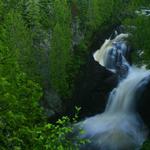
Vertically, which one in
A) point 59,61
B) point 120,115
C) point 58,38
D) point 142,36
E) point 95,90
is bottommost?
point 120,115

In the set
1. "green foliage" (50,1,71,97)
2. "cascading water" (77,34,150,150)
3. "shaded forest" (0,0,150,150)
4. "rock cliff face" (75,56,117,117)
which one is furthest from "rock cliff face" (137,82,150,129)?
"green foliage" (50,1,71,97)

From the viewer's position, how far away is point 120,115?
37125mm

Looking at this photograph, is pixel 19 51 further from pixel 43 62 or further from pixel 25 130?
pixel 25 130

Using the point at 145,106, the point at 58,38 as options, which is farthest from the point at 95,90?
the point at 58,38

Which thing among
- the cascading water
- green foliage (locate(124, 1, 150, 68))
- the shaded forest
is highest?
green foliage (locate(124, 1, 150, 68))

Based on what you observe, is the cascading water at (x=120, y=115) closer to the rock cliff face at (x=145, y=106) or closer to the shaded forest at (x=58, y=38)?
the rock cliff face at (x=145, y=106)

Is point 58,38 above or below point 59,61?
above

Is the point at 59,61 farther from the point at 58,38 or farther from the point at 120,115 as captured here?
the point at 120,115

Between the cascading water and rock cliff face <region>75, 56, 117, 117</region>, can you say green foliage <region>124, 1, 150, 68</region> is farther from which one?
rock cliff face <region>75, 56, 117, 117</region>

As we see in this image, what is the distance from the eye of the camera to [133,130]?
116ft

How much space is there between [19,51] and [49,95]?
5793mm

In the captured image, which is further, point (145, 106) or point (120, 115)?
point (120, 115)

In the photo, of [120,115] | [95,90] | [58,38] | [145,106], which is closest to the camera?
[145,106]

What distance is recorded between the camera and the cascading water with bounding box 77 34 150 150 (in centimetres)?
3378
